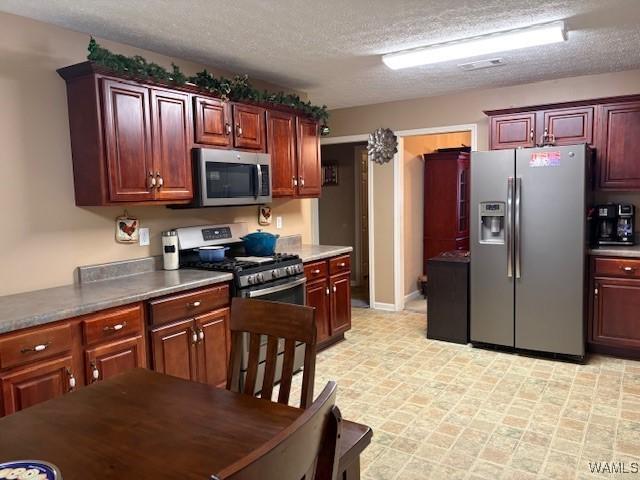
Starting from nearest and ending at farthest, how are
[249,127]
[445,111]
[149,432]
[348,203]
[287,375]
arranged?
[149,432] → [287,375] → [249,127] → [445,111] → [348,203]

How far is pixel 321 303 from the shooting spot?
4.19 metres

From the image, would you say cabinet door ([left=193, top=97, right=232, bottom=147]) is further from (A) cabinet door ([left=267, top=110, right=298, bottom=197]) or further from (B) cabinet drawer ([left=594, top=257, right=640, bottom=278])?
(B) cabinet drawer ([left=594, top=257, right=640, bottom=278])

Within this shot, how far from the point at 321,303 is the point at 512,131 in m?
2.36

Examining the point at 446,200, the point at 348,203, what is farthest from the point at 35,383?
the point at 348,203

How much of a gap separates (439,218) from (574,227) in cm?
250

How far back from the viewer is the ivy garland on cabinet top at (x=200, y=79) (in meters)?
2.75

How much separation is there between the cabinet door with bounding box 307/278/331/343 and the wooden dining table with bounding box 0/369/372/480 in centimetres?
246

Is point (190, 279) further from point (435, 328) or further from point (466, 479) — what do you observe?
point (435, 328)

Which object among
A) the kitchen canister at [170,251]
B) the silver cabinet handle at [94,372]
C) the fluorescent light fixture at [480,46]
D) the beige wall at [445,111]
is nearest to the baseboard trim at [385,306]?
the beige wall at [445,111]

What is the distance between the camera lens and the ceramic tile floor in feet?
8.24

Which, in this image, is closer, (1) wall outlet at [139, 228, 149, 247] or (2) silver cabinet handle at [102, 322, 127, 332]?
(2) silver cabinet handle at [102, 322, 127, 332]

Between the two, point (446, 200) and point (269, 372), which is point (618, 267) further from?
point (269, 372)

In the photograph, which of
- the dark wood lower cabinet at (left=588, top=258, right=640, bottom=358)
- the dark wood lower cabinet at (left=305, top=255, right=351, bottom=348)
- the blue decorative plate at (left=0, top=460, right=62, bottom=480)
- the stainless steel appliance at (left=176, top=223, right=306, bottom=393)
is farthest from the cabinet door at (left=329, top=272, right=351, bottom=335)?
the blue decorative plate at (left=0, top=460, right=62, bottom=480)

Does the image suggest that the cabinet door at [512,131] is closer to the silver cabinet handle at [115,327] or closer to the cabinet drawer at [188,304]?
the cabinet drawer at [188,304]
